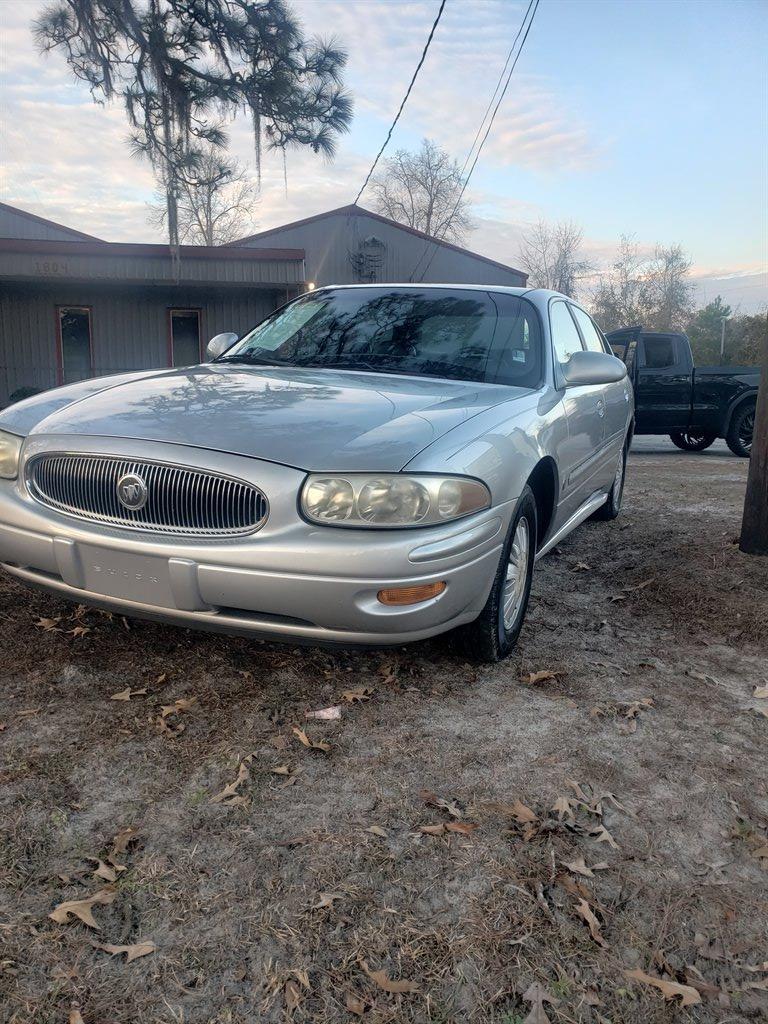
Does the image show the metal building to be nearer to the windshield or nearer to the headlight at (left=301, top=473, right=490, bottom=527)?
the windshield

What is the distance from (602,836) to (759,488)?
3163mm

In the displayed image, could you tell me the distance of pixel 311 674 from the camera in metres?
3.27

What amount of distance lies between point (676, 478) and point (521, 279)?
1927 cm

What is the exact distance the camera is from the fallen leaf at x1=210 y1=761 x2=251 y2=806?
238 centimetres

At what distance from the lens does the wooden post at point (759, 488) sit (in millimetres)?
4766

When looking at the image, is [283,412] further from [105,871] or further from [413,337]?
[105,871]

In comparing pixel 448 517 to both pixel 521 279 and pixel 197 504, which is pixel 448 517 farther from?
pixel 521 279

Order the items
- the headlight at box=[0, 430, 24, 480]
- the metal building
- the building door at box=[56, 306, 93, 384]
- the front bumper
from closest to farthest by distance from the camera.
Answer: the front bumper
the headlight at box=[0, 430, 24, 480]
the metal building
the building door at box=[56, 306, 93, 384]

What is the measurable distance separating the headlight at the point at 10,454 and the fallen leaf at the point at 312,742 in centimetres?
150

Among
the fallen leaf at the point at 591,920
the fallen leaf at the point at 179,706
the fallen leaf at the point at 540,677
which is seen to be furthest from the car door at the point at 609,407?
the fallen leaf at the point at 591,920

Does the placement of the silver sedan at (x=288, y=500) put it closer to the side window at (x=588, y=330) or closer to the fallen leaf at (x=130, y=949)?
the fallen leaf at (x=130, y=949)

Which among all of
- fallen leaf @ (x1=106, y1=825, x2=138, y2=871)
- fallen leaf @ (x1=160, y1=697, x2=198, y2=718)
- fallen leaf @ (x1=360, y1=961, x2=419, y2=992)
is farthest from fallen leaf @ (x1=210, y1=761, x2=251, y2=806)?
fallen leaf @ (x1=360, y1=961, x2=419, y2=992)

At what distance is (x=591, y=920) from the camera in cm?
193

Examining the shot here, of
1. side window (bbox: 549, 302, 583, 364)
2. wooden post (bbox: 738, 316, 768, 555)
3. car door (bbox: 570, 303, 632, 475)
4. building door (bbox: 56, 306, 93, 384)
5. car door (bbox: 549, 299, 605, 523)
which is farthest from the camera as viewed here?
building door (bbox: 56, 306, 93, 384)
